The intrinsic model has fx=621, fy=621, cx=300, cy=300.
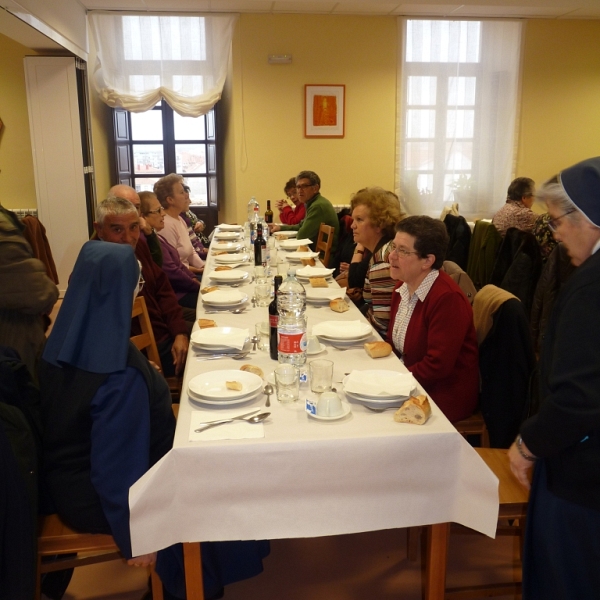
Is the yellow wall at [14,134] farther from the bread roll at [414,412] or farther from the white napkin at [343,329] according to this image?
the bread roll at [414,412]

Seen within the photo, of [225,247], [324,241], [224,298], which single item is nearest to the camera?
[224,298]

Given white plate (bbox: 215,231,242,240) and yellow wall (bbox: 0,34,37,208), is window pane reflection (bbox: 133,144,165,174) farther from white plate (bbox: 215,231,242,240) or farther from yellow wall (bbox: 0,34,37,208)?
white plate (bbox: 215,231,242,240)

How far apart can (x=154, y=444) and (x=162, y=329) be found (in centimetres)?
148

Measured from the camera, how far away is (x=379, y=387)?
1.78 meters

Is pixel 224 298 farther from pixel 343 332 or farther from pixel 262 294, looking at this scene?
pixel 343 332

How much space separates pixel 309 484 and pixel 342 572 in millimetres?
855

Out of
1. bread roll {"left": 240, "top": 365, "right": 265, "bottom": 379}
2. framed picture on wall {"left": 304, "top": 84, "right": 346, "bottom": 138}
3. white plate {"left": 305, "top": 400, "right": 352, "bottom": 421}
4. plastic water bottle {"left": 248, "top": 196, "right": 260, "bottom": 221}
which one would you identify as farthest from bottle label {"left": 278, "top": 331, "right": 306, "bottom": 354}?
framed picture on wall {"left": 304, "top": 84, "right": 346, "bottom": 138}

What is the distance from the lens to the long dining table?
1506mm

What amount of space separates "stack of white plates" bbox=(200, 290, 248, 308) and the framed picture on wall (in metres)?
4.08

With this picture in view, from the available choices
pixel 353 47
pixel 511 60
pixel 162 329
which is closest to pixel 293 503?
pixel 162 329

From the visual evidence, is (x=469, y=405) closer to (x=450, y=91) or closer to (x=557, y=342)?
(x=557, y=342)

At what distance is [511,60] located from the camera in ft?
22.1

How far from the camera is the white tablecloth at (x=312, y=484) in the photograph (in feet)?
4.94

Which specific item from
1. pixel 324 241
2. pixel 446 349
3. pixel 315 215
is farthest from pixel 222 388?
pixel 315 215
